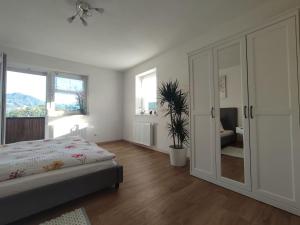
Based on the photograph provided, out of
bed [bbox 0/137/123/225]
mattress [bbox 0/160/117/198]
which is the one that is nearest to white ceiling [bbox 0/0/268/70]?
bed [bbox 0/137/123/225]

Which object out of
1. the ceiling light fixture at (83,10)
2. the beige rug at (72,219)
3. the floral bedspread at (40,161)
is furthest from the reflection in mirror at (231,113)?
the ceiling light fixture at (83,10)

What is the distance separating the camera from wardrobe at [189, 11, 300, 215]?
1.61 m

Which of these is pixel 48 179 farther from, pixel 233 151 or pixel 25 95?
pixel 25 95

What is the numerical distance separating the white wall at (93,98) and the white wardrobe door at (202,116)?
3452 mm

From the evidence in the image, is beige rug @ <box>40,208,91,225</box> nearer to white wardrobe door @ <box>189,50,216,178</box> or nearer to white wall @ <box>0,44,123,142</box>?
white wardrobe door @ <box>189,50,216,178</box>

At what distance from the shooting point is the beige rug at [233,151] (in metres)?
2.02

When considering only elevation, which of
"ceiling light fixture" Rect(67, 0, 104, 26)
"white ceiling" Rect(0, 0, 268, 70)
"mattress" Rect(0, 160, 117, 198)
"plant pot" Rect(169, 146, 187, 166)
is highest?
"white ceiling" Rect(0, 0, 268, 70)

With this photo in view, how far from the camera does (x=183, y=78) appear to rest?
11.2 feet

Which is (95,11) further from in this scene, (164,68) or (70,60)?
(70,60)

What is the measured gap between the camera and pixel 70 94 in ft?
15.3

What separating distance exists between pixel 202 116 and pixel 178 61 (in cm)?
168

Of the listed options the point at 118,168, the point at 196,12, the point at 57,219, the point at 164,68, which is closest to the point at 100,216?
the point at 57,219

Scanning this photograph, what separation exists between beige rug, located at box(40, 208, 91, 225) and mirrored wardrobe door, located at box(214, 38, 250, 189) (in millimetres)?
1808

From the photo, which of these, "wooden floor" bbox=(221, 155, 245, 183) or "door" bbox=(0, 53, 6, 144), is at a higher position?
"door" bbox=(0, 53, 6, 144)
